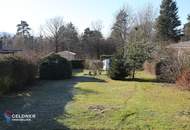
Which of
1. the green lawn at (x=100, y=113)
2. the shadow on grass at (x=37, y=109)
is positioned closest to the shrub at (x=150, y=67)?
the green lawn at (x=100, y=113)

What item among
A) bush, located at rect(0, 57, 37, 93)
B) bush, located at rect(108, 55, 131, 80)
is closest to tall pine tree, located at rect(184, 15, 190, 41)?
bush, located at rect(108, 55, 131, 80)

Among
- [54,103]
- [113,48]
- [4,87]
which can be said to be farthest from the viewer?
[113,48]

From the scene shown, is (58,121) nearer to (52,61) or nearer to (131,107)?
(131,107)

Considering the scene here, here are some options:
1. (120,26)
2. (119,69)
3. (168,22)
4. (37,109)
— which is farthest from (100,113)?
(120,26)

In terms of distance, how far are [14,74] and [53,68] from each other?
878cm

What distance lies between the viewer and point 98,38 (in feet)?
183

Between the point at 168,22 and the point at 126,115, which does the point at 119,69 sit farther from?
the point at 168,22

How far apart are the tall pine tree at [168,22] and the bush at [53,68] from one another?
2848 cm

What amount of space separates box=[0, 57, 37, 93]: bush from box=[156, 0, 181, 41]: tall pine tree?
34.8m

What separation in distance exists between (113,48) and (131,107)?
43.4m

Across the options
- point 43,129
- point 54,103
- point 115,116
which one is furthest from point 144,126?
point 54,103

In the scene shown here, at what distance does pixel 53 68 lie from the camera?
25.2 meters

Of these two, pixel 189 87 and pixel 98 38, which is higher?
pixel 98 38

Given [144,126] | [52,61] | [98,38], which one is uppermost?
[98,38]
